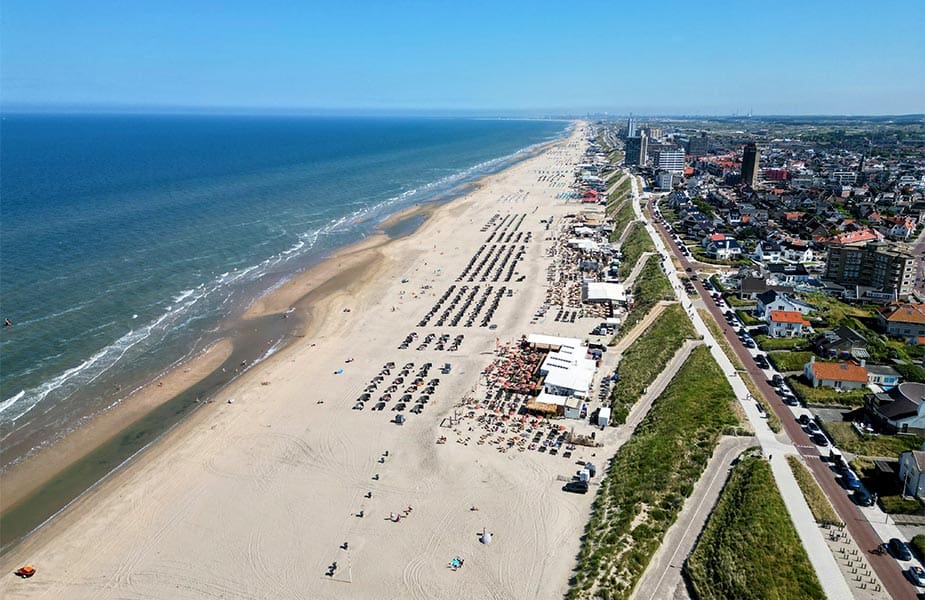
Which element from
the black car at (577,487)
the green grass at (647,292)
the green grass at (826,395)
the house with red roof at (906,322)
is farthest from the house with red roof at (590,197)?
the black car at (577,487)

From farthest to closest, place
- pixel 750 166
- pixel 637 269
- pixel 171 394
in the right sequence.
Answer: pixel 750 166 → pixel 637 269 → pixel 171 394

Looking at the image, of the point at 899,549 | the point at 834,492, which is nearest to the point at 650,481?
the point at 834,492

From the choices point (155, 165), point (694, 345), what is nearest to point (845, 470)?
point (694, 345)

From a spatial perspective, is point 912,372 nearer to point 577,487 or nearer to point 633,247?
A: point 577,487

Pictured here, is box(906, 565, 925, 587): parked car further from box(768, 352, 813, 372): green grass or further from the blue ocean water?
the blue ocean water

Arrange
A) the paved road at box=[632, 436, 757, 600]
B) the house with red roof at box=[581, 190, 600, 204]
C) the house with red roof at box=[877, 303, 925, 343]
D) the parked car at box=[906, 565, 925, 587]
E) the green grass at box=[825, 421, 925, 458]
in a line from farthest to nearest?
1. the house with red roof at box=[581, 190, 600, 204]
2. the house with red roof at box=[877, 303, 925, 343]
3. the green grass at box=[825, 421, 925, 458]
4. the paved road at box=[632, 436, 757, 600]
5. the parked car at box=[906, 565, 925, 587]

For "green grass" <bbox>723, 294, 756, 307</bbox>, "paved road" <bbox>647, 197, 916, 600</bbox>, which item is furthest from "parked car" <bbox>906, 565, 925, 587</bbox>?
"green grass" <bbox>723, 294, 756, 307</bbox>
